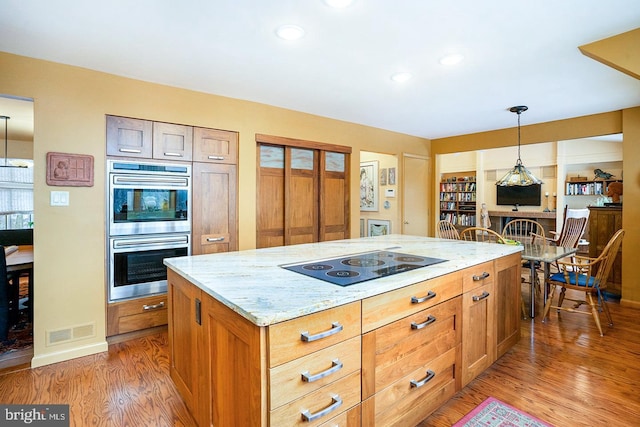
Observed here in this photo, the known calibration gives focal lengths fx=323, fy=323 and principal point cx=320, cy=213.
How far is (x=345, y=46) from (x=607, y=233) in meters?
4.52

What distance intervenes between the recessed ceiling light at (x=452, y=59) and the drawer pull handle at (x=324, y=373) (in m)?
2.35

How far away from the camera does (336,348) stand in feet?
4.17

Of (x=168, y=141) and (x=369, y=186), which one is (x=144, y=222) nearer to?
(x=168, y=141)

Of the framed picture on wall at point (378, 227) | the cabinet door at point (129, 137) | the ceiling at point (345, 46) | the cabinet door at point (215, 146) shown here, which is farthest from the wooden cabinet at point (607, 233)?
the cabinet door at point (129, 137)

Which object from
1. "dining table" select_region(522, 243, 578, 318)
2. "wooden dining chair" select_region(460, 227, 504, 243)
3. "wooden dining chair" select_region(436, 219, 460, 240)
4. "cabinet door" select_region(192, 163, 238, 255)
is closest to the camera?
"dining table" select_region(522, 243, 578, 318)

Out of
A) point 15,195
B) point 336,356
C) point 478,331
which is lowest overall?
point 478,331

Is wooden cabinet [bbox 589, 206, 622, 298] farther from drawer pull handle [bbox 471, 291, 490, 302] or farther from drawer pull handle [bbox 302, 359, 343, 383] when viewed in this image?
drawer pull handle [bbox 302, 359, 343, 383]

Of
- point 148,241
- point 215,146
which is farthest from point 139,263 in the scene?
point 215,146

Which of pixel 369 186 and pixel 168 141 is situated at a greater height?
pixel 168 141

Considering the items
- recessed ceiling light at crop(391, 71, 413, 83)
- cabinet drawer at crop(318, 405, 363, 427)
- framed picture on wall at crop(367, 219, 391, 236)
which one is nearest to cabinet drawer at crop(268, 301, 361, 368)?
cabinet drawer at crop(318, 405, 363, 427)

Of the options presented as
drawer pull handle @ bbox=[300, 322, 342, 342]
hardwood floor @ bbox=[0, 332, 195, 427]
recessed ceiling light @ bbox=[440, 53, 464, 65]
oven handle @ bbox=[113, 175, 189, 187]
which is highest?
recessed ceiling light @ bbox=[440, 53, 464, 65]

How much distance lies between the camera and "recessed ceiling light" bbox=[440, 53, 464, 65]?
247 cm

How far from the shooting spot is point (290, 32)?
6.98 feet

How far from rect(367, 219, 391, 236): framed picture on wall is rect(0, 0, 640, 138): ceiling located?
8.39ft
